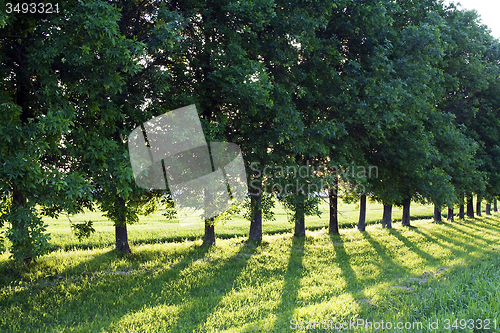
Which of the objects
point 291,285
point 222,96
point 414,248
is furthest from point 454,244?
point 222,96

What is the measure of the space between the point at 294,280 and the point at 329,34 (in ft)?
32.0

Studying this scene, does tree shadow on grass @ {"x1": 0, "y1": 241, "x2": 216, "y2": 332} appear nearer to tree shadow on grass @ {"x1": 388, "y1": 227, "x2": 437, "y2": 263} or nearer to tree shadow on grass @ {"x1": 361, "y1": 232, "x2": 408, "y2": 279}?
tree shadow on grass @ {"x1": 361, "y1": 232, "x2": 408, "y2": 279}

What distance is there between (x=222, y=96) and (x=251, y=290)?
20.1ft

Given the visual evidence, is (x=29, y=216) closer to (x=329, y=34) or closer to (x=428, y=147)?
(x=329, y=34)

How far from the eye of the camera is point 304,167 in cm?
1218

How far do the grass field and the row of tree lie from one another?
5.89ft

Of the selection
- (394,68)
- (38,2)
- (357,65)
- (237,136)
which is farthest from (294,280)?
(38,2)

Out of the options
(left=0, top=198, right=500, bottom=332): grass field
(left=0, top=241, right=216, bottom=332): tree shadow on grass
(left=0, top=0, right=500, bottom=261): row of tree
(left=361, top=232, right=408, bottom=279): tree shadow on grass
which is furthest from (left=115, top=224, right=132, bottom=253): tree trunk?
(left=361, top=232, right=408, bottom=279): tree shadow on grass

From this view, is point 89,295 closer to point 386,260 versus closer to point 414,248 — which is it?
point 386,260

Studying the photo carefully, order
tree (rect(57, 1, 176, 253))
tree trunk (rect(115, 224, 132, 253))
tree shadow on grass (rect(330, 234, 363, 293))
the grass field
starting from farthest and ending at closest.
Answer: tree trunk (rect(115, 224, 132, 253))
tree shadow on grass (rect(330, 234, 363, 293))
tree (rect(57, 1, 176, 253))
the grass field

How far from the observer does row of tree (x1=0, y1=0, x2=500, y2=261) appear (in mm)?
7012

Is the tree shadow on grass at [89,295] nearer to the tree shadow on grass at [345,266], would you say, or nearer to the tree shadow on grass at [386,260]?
the tree shadow on grass at [345,266]

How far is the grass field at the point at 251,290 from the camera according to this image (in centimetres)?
661

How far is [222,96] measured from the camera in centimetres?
1079
